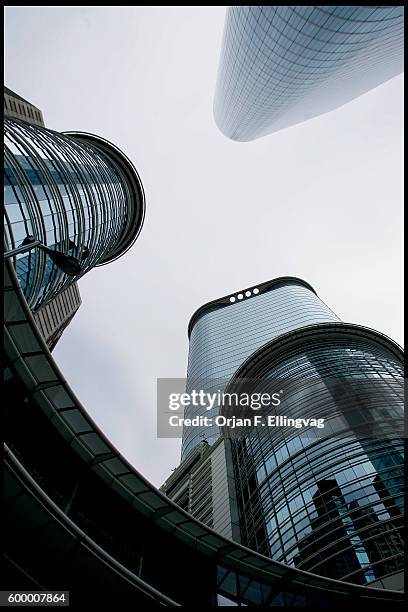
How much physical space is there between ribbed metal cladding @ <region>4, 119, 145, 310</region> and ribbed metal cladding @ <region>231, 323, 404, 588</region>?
2693 cm

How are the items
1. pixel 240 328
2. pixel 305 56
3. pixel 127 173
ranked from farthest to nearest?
pixel 240 328 → pixel 127 173 → pixel 305 56

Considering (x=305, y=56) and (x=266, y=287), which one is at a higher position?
(x=266, y=287)

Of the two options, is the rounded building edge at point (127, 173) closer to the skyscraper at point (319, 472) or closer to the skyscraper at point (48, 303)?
the skyscraper at point (48, 303)

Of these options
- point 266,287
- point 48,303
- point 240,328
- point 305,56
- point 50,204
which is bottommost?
point 50,204

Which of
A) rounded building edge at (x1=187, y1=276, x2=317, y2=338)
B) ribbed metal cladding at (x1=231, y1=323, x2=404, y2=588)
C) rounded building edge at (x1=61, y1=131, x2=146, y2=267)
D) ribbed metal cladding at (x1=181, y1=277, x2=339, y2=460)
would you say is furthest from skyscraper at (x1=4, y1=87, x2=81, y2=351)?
rounded building edge at (x1=187, y1=276, x2=317, y2=338)

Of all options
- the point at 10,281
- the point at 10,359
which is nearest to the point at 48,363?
the point at 10,359

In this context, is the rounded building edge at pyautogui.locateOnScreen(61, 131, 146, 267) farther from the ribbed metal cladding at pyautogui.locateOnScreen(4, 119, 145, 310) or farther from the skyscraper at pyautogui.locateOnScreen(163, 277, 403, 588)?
the skyscraper at pyautogui.locateOnScreen(163, 277, 403, 588)

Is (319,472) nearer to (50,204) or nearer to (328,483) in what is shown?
(328,483)

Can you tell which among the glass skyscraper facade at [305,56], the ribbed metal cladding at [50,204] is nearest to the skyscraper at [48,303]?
the ribbed metal cladding at [50,204]

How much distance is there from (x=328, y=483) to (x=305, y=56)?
46.6 m

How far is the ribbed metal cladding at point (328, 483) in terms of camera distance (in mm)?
27297

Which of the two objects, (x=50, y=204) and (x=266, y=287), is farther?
(x=266, y=287)

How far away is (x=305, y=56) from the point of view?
161 ft

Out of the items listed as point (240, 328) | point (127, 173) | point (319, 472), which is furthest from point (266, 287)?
point (319, 472)
